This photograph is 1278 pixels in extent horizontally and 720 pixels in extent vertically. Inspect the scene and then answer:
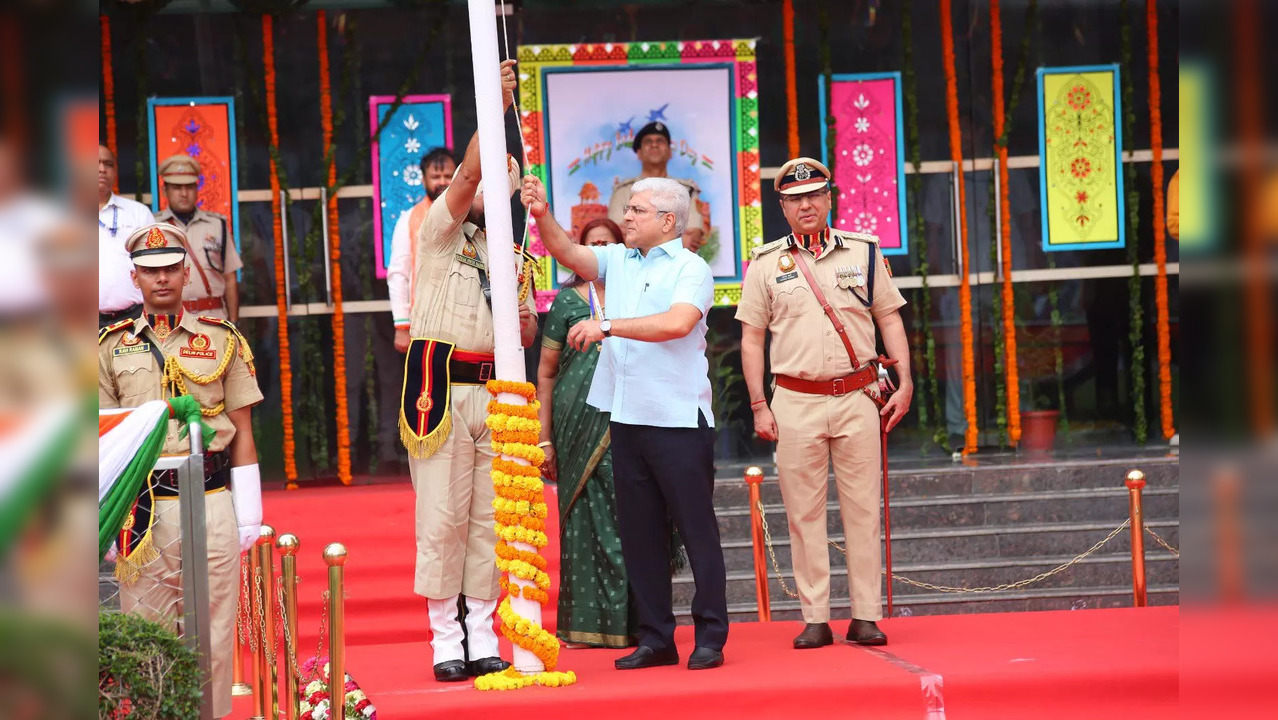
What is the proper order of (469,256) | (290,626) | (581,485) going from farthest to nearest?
1. (581,485)
2. (469,256)
3. (290,626)

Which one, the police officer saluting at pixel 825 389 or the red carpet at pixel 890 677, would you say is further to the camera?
the police officer saluting at pixel 825 389

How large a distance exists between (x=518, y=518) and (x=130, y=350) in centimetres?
157

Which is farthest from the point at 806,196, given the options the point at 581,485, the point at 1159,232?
the point at 1159,232

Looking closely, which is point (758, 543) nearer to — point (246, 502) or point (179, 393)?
point (246, 502)

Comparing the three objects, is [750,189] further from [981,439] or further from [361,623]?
[361,623]

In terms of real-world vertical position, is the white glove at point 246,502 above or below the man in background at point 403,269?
below

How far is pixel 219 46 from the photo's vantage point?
8.90 metres

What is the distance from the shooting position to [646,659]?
4.88m

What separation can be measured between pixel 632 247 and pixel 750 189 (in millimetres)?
4325

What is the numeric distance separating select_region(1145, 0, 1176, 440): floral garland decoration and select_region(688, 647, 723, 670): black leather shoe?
571cm

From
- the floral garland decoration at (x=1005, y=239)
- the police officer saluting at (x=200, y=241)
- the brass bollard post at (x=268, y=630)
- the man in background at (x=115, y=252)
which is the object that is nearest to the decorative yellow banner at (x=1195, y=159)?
the brass bollard post at (x=268, y=630)

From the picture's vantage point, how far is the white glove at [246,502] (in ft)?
15.6

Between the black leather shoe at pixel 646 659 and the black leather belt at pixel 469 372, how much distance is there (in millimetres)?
1162

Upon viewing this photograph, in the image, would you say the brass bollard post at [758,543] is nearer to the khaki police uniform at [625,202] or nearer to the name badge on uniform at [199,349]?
the name badge on uniform at [199,349]
